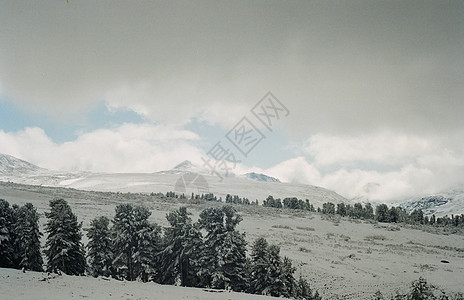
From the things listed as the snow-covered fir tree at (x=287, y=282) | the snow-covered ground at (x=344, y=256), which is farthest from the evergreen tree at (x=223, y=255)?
the snow-covered ground at (x=344, y=256)

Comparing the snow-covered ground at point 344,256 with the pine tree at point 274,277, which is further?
the pine tree at point 274,277

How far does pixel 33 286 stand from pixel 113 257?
38.5ft

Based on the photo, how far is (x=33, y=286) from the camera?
17516 mm

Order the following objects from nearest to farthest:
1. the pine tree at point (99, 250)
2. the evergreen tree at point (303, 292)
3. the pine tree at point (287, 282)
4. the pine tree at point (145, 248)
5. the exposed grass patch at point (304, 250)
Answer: the pine tree at point (287, 282)
the evergreen tree at point (303, 292)
the pine tree at point (145, 248)
the pine tree at point (99, 250)
the exposed grass patch at point (304, 250)

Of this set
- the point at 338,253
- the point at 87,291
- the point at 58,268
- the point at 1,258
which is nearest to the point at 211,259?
the point at 87,291

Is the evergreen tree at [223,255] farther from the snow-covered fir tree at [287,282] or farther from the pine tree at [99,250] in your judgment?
the pine tree at [99,250]

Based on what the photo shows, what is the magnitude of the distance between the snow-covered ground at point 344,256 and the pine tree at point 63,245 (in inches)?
241

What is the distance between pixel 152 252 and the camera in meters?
29.3

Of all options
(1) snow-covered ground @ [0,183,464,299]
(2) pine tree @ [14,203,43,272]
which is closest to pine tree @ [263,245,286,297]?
(1) snow-covered ground @ [0,183,464,299]

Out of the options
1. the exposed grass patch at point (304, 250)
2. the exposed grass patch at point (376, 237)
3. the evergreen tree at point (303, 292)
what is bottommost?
the evergreen tree at point (303, 292)

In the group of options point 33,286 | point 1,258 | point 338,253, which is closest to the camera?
point 33,286

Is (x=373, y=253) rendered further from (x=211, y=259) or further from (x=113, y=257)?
(x=113, y=257)

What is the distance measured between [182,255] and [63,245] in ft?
34.8

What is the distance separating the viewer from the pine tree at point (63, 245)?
26.3 meters
